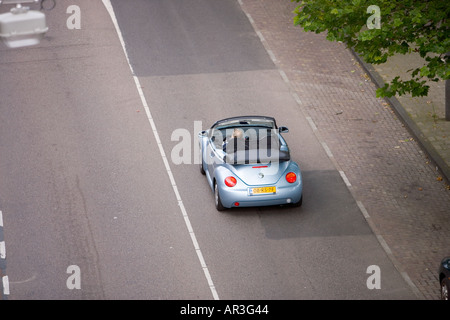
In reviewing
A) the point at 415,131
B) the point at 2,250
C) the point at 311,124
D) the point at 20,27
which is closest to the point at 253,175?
the point at 311,124

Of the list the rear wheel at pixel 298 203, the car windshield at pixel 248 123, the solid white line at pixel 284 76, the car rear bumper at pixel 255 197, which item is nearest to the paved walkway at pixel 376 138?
the solid white line at pixel 284 76

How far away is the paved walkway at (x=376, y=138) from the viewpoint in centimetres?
1591

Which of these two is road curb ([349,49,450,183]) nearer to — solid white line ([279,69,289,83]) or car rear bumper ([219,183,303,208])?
solid white line ([279,69,289,83])

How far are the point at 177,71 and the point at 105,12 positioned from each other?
4597 millimetres

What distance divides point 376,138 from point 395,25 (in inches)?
218

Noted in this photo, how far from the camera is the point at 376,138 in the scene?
65.0 ft

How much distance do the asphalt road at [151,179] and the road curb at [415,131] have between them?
2.44m

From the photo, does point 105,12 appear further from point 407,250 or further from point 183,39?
point 407,250

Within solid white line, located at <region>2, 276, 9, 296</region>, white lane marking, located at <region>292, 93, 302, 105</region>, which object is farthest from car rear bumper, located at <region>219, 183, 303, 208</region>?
white lane marking, located at <region>292, 93, 302, 105</region>

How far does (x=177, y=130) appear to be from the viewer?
19984 millimetres

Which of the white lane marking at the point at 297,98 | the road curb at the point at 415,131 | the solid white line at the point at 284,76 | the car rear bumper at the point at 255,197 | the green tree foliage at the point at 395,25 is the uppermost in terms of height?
the green tree foliage at the point at 395,25

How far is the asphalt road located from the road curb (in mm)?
2442

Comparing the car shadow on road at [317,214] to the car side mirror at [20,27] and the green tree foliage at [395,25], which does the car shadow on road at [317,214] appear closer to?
the green tree foliage at [395,25]

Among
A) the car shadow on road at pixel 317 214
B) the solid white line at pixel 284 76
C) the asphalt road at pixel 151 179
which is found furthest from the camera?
the solid white line at pixel 284 76
